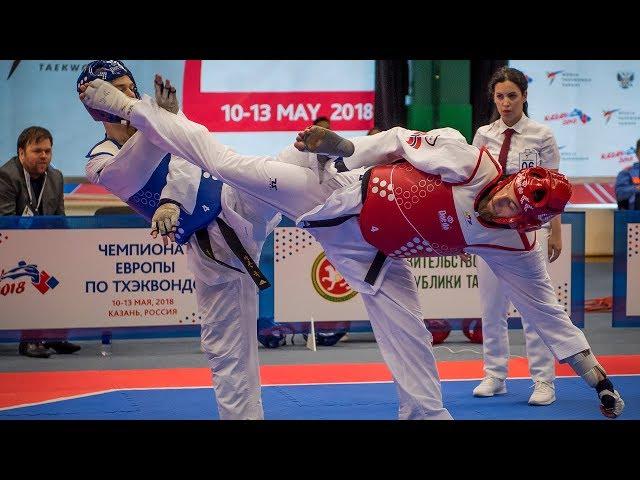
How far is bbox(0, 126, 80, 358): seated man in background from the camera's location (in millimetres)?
7875

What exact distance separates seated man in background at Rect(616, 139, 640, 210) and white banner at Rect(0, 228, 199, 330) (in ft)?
18.8

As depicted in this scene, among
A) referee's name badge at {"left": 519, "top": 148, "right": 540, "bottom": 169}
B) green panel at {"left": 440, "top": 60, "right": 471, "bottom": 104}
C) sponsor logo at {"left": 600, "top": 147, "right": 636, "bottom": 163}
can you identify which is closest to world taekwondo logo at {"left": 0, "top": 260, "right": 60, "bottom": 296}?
referee's name badge at {"left": 519, "top": 148, "right": 540, "bottom": 169}

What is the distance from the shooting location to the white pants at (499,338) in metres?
5.89

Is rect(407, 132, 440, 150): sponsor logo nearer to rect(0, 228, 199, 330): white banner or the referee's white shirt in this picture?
the referee's white shirt

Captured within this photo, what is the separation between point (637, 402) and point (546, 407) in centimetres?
57

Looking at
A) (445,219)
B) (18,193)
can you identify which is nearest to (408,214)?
(445,219)

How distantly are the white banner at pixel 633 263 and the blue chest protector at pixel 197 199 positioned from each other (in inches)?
184

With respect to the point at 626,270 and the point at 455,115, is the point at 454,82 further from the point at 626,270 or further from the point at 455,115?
the point at 626,270

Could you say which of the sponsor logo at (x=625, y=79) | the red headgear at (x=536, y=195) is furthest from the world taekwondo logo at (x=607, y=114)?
the red headgear at (x=536, y=195)

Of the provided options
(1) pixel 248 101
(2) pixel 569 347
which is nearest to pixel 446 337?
(2) pixel 569 347

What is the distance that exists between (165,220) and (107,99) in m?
0.68

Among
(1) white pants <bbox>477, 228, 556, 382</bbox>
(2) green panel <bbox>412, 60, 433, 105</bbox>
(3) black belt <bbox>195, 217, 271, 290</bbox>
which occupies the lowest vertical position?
(1) white pants <bbox>477, 228, 556, 382</bbox>

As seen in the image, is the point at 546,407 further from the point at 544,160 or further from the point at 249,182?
the point at 249,182

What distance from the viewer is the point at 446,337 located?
8.22 metres
